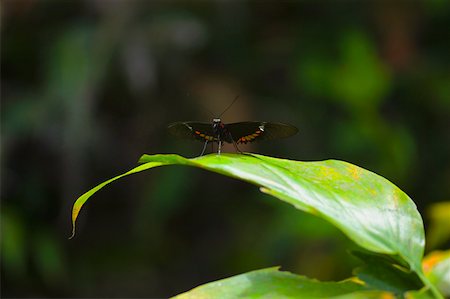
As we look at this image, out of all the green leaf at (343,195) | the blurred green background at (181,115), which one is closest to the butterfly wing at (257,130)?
the green leaf at (343,195)

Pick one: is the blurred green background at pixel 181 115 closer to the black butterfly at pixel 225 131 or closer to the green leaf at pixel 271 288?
the black butterfly at pixel 225 131

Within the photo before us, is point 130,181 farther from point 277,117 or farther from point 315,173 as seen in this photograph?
point 315,173

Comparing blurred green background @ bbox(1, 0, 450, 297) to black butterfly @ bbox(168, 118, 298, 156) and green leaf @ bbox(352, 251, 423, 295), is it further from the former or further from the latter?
green leaf @ bbox(352, 251, 423, 295)

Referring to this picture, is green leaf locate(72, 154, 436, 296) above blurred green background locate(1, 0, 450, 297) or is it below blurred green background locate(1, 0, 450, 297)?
below

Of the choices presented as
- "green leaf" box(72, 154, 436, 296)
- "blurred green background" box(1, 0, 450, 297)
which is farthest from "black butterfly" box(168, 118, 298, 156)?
"blurred green background" box(1, 0, 450, 297)

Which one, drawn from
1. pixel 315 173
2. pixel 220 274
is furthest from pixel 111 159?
pixel 315 173

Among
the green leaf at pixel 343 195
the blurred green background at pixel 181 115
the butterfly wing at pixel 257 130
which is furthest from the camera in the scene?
the blurred green background at pixel 181 115
